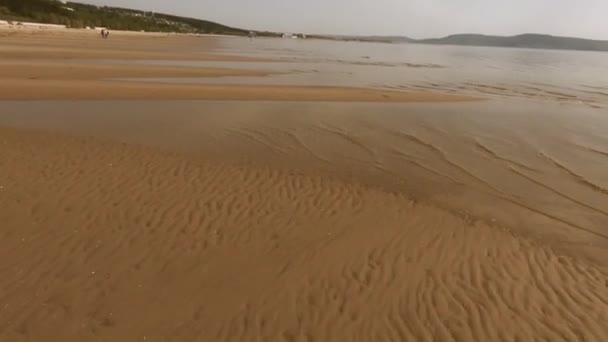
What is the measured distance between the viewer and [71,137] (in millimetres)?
11094

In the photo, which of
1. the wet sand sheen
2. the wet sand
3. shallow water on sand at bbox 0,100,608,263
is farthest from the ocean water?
the wet sand

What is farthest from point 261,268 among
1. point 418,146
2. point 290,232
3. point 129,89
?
point 129,89

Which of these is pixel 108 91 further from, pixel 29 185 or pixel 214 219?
pixel 214 219

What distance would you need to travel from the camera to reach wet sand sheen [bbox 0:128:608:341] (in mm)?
4711

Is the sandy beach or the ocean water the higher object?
the ocean water

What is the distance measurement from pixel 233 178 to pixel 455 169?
555cm

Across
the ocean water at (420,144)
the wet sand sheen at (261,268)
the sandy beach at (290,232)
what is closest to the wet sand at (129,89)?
the ocean water at (420,144)

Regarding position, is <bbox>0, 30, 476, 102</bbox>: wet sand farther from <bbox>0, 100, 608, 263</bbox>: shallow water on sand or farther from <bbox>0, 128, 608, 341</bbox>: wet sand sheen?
<bbox>0, 128, 608, 341</bbox>: wet sand sheen

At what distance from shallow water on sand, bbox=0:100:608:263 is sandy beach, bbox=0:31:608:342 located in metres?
0.07

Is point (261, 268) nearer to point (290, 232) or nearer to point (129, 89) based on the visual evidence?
point (290, 232)

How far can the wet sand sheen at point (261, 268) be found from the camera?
471 cm

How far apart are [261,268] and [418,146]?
320 inches

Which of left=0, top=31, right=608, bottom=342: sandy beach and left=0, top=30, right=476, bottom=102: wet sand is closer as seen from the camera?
left=0, top=31, right=608, bottom=342: sandy beach

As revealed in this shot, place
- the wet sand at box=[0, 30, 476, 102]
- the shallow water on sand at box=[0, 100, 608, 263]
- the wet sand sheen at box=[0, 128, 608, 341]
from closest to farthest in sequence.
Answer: the wet sand sheen at box=[0, 128, 608, 341]
the shallow water on sand at box=[0, 100, 608, 263]
the wet sand at box=[0, 30, 476, 102]
